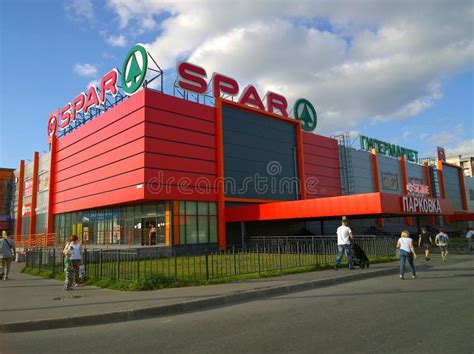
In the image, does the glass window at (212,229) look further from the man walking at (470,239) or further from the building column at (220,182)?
the man walking at (470,239)

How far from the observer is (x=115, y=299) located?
10062mm

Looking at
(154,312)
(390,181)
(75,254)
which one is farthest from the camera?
(390,181)

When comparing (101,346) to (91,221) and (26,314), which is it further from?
(91,221)

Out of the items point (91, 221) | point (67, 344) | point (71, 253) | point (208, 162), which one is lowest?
point (67, 344)

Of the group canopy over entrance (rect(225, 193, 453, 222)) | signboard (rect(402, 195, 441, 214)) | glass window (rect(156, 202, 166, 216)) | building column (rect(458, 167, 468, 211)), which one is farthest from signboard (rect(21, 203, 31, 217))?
building column (rect(458, 167, 468, 211))

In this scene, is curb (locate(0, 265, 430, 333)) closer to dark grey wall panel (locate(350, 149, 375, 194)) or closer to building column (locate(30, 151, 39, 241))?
dark grey wall panel (locate(350, 149, 375, 194))

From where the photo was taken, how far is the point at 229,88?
117 ft

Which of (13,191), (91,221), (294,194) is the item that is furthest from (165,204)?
(13,191)

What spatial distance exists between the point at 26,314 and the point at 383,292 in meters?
8.95

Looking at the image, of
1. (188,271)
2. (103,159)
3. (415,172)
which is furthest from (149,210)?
(415,172)

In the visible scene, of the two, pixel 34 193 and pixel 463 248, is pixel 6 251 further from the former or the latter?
pixel 34 193

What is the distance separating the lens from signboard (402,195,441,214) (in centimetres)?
2662

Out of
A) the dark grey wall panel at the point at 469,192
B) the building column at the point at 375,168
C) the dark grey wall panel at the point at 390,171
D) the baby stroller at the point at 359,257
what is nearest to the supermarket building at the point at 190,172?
the building column at the point at 375,168

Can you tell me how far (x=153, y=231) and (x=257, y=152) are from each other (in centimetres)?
1274
